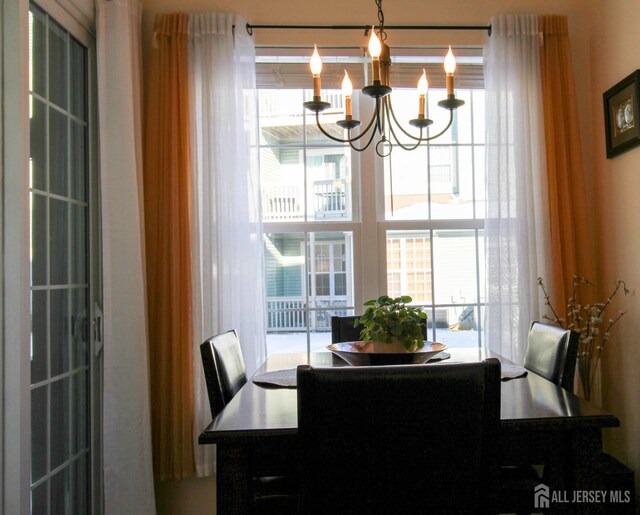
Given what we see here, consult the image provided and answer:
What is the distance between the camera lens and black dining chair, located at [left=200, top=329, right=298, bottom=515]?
1511mm

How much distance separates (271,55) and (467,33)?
3.50 ft

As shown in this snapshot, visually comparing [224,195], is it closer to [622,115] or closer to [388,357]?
[388,357]

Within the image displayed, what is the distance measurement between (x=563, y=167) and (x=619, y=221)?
38 centimetres

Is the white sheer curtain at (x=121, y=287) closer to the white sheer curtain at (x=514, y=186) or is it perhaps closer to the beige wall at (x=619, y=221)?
the white sheer curtain at (x=514, y=186)

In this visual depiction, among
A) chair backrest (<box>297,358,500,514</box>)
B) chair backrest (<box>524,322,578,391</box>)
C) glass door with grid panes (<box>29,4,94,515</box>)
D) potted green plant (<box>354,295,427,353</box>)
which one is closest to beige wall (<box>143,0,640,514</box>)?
glass door with grid panes (<box>29,4,94,515</box>)

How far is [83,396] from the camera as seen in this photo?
2.24m

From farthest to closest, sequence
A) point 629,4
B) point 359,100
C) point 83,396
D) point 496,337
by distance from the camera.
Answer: point 359,100 < point 496,337 < point 629,4 < point 83,396

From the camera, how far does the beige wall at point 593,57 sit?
7.96ft

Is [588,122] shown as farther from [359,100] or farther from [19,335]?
[19,335]

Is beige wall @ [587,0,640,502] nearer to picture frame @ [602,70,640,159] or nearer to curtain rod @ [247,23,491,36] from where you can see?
picture frame @ [602,70,640,159]

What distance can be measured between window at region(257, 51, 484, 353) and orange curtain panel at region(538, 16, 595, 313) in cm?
37

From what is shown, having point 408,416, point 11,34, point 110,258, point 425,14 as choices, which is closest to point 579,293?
point 425,14

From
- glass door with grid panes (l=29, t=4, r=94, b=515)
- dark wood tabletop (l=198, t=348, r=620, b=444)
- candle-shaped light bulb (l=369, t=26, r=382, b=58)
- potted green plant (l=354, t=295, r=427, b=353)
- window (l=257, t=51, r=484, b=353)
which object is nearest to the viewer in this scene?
dark wood tabletop (l=198, t=348, r=620, b=444)

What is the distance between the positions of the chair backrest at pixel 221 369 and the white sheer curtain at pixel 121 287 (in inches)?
24.2
